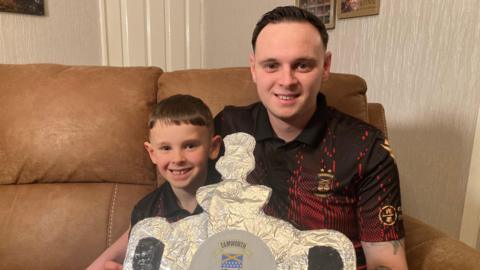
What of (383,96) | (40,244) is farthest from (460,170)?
(40,244)

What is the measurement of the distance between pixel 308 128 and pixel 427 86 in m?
0.64

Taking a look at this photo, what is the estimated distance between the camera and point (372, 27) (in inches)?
57.7

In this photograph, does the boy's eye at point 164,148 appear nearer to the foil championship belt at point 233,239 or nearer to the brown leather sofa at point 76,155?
the foil championship belt at point 233,239

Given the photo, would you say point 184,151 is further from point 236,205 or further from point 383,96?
point 383,96

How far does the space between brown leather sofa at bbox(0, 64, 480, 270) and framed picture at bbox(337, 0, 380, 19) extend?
41 cm

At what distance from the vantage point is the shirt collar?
0.89 metres

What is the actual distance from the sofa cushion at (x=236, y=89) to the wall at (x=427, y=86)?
0.28m

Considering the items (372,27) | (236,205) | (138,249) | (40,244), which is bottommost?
(40,244)

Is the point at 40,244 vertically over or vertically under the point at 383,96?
under

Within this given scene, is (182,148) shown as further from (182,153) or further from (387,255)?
(387,255)

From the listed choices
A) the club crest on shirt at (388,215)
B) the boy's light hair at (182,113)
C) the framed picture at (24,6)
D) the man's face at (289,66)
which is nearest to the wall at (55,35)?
the framed picture at (24,6)

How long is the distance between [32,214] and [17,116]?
0.30 m

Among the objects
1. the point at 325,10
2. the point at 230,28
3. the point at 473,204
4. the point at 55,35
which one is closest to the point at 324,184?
the point at 473,204

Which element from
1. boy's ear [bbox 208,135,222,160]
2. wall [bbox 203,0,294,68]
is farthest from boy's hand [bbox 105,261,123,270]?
wall [bbox 203,0,294,68]
